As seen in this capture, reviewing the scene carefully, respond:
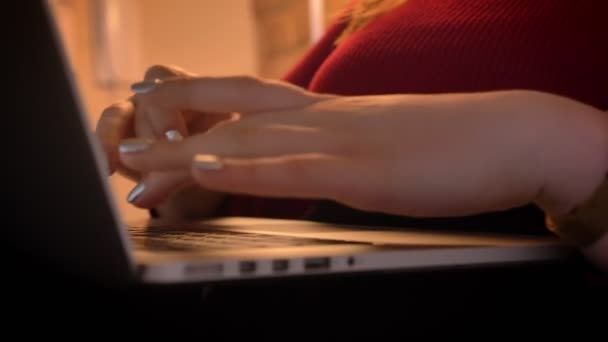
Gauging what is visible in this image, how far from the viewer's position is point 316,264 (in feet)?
1.08

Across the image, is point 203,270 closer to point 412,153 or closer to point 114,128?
point 412,153

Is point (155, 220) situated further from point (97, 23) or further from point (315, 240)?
point (97, 23)

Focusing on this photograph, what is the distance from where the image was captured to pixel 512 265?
381mm

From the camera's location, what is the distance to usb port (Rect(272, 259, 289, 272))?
32 centimetres

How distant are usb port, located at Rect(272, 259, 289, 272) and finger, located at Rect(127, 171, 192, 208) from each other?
20 cm

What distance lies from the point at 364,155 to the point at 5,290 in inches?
8.7

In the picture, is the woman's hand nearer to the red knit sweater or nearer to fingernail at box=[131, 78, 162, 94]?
fingernail at box=[131, 78, 162, 94]

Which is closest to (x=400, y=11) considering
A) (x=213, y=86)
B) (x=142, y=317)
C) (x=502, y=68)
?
(x=502, y=68)

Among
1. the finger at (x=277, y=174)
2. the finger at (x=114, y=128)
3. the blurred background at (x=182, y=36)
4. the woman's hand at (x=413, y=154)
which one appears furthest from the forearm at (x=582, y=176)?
the blurred background at (x=182, y=36)

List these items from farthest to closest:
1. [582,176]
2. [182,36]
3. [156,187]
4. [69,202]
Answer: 1. [182,36]
2. [156,187]
3. [582,176]
4. [69,202]

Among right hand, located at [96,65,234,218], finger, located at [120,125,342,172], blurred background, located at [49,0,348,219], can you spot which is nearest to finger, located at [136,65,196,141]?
right hand, located at [96,65,234,218]

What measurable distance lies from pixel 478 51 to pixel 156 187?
0.37 m

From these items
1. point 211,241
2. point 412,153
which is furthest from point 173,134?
point 412,153

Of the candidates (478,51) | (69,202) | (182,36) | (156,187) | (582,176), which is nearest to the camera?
(69,202)
